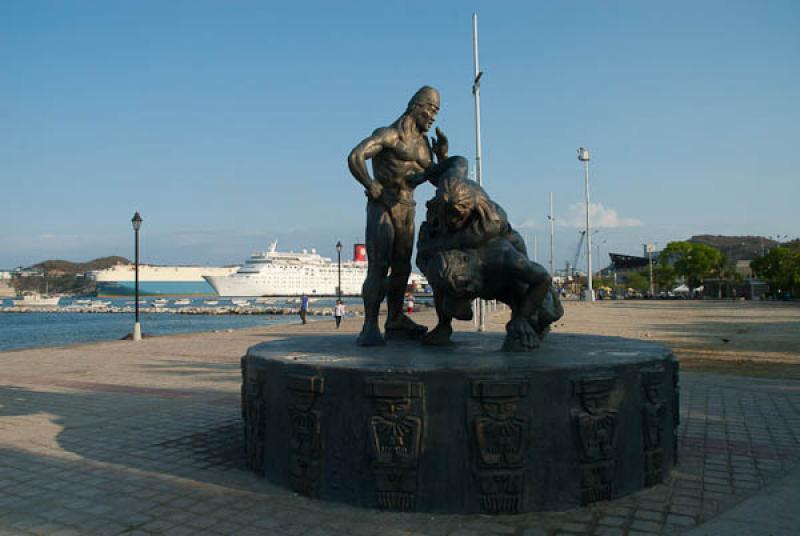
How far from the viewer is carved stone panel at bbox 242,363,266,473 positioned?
4.55 metres

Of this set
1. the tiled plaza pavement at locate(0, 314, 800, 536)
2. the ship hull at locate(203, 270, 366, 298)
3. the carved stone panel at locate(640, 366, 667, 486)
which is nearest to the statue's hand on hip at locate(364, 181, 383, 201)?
the tiled plaza pavement at locate(0, 314, 800, 536)

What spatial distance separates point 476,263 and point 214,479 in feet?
8.40

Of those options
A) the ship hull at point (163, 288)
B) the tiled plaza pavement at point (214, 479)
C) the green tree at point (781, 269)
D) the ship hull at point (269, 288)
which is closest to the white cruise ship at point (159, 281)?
the ship hull at point (163, 288)

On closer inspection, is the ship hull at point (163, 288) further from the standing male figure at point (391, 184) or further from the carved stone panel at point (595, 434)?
the carved stone panel at point (595, 434)

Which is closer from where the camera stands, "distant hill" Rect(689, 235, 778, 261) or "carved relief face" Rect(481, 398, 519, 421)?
"carved relief face" Rect(481, 398, 519, 421)

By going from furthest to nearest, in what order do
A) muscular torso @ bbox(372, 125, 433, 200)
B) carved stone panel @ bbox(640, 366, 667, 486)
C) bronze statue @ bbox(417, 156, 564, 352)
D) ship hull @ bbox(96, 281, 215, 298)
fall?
ship hull @ bbox(96, 281, 215, 298)
muscular torso @ bbox(372, 125, 433, 200)
bronze statue @ bbox(417, 156, 564, 352)
carved stone panel @ bbox(640, 366, 667, 486)

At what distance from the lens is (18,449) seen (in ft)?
18.0

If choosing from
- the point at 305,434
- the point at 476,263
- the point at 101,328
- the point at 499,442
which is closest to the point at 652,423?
the point at 499,442

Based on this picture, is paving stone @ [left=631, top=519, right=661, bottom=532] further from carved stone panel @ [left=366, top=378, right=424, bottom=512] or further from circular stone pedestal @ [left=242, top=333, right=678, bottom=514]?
carved stone panel @ [left=366, top=378, right=424, bottom=512]

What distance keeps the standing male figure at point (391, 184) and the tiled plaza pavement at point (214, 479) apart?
6.29 feet

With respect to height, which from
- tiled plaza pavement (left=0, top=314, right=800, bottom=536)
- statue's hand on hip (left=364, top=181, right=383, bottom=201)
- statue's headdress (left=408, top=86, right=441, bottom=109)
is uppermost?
statue's headdress (left=408, top=86, right=441, bottom=109)

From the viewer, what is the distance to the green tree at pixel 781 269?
5526 cm

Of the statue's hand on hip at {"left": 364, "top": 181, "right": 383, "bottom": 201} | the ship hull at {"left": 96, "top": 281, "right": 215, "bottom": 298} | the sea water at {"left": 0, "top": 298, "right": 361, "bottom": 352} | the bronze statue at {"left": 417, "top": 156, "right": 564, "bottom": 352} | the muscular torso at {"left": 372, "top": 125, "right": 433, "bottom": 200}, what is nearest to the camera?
the bronze statue at {"left": 417, "top": 156, "right": 564, "bottom": 352}

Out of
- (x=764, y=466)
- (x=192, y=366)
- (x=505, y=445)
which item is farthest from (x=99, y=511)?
(x=192, y=366)
